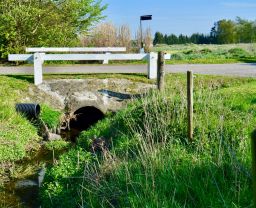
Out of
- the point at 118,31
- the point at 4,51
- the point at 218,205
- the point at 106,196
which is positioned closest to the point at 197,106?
the point at 106,196

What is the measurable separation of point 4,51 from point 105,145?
15733 millimetres

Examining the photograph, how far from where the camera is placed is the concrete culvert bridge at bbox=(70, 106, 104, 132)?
14.3 m

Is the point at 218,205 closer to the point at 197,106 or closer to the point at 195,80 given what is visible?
the point at 197,106

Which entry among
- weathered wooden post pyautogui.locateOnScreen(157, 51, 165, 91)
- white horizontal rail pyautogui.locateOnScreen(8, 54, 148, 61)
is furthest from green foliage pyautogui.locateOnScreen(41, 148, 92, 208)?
white horizontal rail pyautogui.locateOnScreen(8, 54, 148, 61)

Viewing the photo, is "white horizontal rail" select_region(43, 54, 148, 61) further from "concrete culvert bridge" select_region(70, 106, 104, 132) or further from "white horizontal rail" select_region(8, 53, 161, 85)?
"concrete culvert bridge" select_region(70, 106, 104, 132)

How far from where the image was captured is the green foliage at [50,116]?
12695 mm

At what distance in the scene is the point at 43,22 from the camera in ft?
80.1

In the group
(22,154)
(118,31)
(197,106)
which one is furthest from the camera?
(118,31)

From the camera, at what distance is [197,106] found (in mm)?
8883

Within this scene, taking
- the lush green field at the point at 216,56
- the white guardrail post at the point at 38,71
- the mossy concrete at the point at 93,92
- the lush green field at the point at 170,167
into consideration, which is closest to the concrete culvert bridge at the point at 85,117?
the mossy concrete at the point at 93,92

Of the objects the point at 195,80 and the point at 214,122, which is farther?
the point at 195,80

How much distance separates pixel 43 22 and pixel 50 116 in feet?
41.1

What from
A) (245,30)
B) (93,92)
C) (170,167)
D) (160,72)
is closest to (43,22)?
(93,92)

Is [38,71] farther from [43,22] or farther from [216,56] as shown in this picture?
[216,56]
